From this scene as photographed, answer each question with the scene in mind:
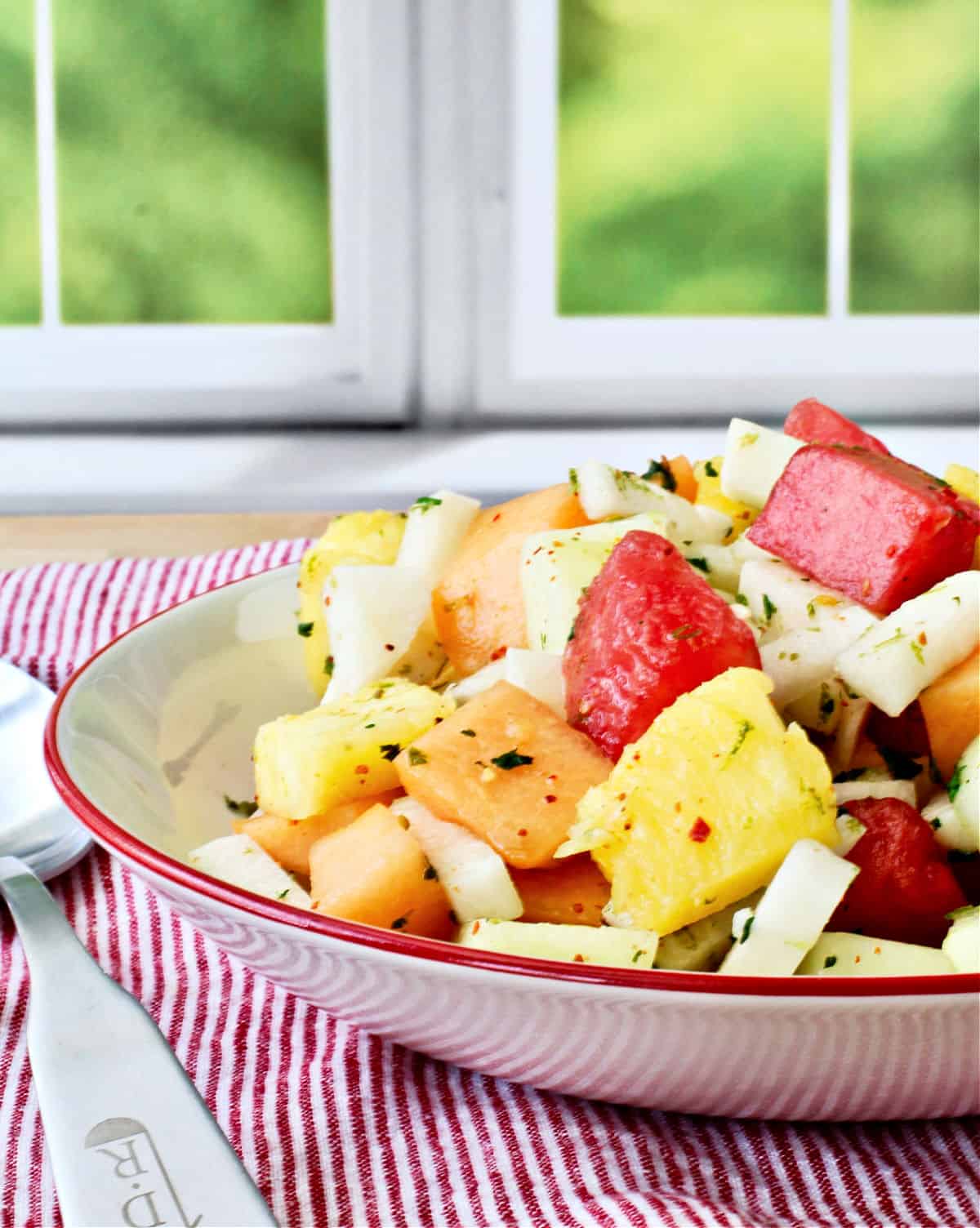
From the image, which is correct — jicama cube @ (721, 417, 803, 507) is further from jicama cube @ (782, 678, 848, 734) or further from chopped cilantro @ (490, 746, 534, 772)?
chopped cilantro @ (490, 746, 534, 772)

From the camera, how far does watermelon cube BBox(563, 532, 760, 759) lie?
73cm

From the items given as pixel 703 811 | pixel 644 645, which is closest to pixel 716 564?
pixel 644 645

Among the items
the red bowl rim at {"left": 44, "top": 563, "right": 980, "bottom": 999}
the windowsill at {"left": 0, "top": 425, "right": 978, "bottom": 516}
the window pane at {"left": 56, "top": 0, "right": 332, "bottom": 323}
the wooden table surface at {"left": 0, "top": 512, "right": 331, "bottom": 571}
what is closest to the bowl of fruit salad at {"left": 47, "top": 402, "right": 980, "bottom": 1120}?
the red bowl rim at {"left": 44, "top": 563, "right": 980, "bottom": 999}

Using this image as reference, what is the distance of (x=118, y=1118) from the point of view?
A: 24.2 inches

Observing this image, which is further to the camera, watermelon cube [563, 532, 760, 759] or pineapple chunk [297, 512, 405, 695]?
pineapple chunk [297, 512, 405, 695]

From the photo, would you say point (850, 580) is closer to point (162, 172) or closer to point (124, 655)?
point (124, 655)

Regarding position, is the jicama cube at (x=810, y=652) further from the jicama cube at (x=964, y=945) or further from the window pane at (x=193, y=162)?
the window pane at (x=193, y=162)

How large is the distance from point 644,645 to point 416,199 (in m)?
1.81

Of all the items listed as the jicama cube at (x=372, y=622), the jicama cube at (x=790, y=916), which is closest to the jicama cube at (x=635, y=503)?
the jicama cube at (x=372, y=622)

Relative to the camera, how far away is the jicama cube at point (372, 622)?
91cm

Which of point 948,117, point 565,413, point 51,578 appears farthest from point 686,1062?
point 948,117

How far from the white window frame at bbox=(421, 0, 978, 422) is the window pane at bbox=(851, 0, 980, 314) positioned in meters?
0.04

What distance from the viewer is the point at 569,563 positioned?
0.84 metres

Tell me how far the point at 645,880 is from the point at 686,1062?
0.08 m
